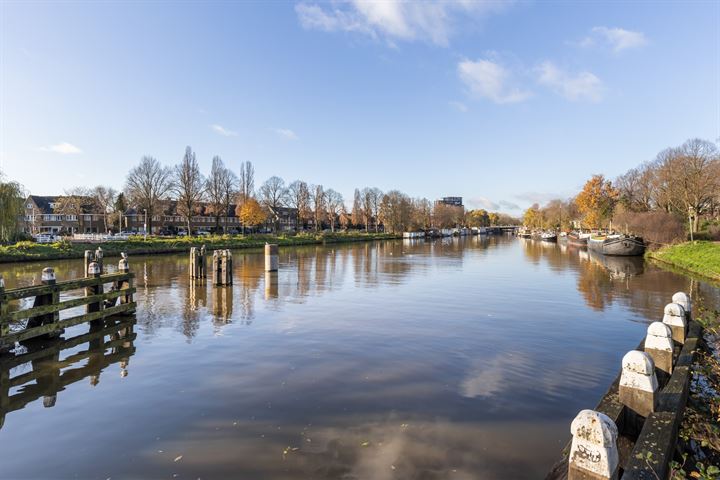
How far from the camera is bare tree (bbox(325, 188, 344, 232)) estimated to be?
3649 inches

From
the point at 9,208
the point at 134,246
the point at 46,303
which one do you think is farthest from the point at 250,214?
the point at 46,303

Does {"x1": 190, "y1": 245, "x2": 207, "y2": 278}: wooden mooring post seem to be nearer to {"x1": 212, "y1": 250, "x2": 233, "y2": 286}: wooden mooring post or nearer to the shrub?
{"x1": 212, "y1": 250, "x2": 233, "y2": 286}: wooden mooring post

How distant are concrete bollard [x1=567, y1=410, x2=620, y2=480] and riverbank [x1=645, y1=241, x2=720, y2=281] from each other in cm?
2565

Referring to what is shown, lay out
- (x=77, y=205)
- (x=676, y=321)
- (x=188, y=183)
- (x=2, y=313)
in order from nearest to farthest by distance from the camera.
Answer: (x=676, y=321)
(x=2, y=313)
(x=188, y=183)
(x=77, y=205)

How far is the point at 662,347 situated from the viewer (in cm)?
616

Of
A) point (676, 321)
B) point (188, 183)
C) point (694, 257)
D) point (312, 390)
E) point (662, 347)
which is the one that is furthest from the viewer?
point (188, 183)

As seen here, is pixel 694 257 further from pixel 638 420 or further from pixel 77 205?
pixel 77 205

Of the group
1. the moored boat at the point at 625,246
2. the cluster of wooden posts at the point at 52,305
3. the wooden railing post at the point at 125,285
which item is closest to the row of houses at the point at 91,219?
the moored boat at the point at 625,246

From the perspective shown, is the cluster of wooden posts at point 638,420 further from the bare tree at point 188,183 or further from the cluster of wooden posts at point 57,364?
the bare tree at point 188,183

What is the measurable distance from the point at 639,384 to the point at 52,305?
1155cm

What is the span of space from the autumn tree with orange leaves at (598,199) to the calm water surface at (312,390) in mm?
57952

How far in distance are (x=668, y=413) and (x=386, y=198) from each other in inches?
3467

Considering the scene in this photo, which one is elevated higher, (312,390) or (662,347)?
(662,347)

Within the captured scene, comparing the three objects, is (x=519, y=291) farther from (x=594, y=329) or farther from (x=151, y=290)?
(x=151, y=290)
